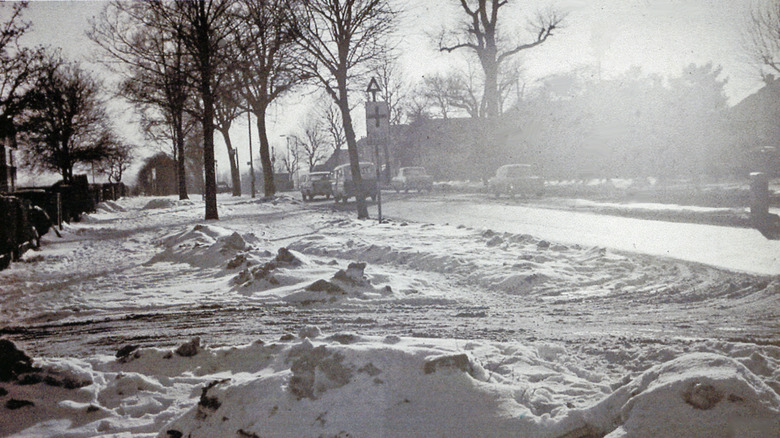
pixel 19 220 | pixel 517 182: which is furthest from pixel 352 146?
pixel 517 182

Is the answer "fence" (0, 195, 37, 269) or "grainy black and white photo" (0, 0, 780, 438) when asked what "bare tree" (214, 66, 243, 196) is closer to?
"grainy black and white photo" (0, 0, 780, 438)

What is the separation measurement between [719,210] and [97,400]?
576 inches

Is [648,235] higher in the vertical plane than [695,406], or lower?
lower

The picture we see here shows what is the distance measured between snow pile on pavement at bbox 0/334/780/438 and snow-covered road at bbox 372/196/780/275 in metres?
5.24

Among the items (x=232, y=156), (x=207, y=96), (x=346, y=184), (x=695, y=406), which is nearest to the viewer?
(x=695, y=406)

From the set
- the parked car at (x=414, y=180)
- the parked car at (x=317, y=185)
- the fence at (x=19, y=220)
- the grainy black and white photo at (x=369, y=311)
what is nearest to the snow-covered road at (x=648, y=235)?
the grainy black and white photo at (x=369, y=311)

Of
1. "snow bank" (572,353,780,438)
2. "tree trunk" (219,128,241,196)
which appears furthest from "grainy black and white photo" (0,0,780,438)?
"tree trunk" (219,128,241,196)

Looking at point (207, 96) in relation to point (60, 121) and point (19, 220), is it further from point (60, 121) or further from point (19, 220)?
point (60, 121)

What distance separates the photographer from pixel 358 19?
691 inches

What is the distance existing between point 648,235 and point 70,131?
3827 cm

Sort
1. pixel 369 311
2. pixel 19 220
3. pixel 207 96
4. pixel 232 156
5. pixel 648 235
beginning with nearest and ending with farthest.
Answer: pixel 369 311, pixel 648 235, pixel 19 220, pixel 207 96, pixel 232 156

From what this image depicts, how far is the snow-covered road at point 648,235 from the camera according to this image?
8.27 meters

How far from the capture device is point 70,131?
3803 cm

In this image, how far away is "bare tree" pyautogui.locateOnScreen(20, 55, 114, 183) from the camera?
3669 centimetres
